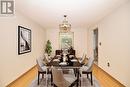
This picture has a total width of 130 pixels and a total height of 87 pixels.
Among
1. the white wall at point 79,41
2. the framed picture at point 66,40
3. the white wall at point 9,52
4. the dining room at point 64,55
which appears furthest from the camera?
the white wall at point 79,41

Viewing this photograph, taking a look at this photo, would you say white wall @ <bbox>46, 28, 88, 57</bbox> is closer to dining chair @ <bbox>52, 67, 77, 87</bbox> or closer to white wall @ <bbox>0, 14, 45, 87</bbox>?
white wall @ <bbox>0, 14, 45, 87</bbox>

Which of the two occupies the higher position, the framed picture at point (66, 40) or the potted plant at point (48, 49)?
the framed picture at point (66, 40)

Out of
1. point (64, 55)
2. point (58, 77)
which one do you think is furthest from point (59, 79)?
point (64, 55)

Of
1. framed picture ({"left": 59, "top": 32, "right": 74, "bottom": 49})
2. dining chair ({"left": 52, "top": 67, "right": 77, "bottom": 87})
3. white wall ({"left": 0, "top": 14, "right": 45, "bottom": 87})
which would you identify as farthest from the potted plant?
dining chair ({"left": 52, "top": 67, "right": 77, "bottom": 87})

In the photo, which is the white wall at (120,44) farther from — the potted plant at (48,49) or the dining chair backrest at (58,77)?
the potted plant at (48,49)

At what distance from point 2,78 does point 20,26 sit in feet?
7.03

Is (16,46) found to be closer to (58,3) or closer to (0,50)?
(0,50)

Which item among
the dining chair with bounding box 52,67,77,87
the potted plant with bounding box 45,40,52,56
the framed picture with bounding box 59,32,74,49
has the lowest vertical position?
the dining chair with bounding box 52,67,77,87

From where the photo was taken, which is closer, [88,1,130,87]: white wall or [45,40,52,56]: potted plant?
[88,1,130,87]: white wall

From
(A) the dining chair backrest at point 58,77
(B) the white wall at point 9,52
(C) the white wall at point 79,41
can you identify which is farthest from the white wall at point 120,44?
(C) the white wall at point 79,41

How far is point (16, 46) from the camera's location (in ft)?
17.2

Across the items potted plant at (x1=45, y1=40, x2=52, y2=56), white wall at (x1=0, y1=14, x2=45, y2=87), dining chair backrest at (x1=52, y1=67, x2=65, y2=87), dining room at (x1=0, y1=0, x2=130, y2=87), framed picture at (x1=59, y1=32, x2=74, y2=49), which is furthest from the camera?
framed picture at (x1=59, y1=32, x2=74, y2=49)

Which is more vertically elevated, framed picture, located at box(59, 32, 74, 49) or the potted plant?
framed picture, located at box(59, 32, 74, 49)

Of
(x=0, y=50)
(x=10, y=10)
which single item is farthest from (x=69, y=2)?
(x=0, y=50)
